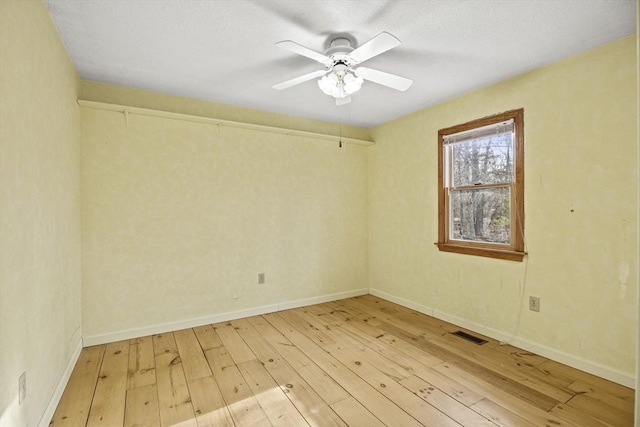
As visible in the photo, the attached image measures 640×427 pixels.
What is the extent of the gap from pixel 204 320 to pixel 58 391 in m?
1.38

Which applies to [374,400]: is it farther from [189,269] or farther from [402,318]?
[189,269]

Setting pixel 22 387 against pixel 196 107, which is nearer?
pixel 22 387

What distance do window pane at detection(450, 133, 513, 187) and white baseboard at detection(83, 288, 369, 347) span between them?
2145 mm

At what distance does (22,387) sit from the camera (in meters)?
1.43

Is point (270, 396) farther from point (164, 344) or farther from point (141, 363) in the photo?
point (164, 344)

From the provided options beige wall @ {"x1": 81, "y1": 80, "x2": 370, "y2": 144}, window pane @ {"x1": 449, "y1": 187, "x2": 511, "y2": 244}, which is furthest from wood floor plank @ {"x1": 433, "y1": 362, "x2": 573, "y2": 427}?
beige wall @ {"x1": 81, "y1": 80, "x2": 370, "y2": 144}

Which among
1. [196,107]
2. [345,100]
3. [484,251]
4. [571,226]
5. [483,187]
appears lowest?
[484,251]

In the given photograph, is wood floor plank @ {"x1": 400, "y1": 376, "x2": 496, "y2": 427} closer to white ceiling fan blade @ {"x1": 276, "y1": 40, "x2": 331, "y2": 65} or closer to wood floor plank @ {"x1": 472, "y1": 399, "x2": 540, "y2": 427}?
wood floor plank @ {"x1": 472, "y1": 399, "x2": 540, "y2": 427}

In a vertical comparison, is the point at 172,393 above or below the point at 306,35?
below

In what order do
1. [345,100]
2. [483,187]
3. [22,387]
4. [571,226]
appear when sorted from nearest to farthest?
[22,387] → [571,226] → [345,100] → [483,187]

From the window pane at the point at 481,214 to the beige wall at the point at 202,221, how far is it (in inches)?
56.3

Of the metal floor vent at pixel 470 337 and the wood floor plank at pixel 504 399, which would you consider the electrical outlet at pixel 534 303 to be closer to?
the metal floor vent at pixel 470 337

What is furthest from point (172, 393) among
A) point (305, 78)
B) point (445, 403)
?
point (305, 78)

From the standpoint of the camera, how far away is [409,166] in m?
3.81
